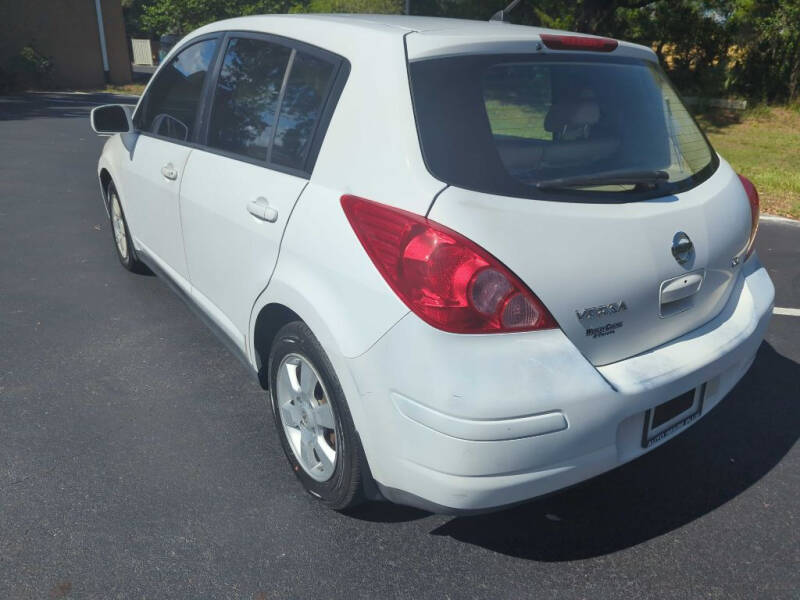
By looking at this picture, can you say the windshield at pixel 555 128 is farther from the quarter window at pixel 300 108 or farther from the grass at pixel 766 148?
the grass at pixel 766 148

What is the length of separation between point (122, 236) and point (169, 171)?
173 centimetres

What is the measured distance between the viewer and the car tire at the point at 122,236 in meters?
4.80

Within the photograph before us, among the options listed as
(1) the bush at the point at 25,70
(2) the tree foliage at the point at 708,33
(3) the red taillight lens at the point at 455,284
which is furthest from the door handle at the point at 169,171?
(1) the bush at the point at 25,70

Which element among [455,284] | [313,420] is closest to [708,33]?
[313,420]

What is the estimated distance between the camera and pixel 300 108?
262 cm

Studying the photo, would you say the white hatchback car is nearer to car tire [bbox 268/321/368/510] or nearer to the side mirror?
car tire [bbox 268/321/368/510]

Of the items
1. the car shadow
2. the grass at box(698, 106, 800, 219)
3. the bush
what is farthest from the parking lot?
the bush

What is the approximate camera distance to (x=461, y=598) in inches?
88.1

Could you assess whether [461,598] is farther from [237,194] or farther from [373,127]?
[237,194]

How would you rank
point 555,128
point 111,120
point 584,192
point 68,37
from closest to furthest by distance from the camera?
point 584,192
point 555,128
point 111,120
point 68,37

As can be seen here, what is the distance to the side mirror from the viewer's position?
408 centimetres

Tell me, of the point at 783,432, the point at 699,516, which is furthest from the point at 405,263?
the point at 783,432

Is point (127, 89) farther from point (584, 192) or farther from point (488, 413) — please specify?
point (488, 413)

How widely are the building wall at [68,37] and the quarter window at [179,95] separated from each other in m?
25.0
